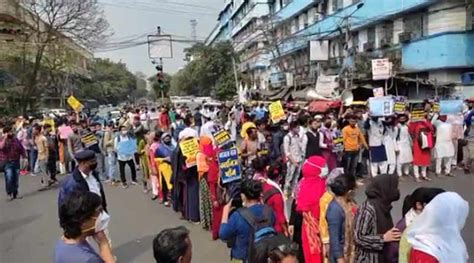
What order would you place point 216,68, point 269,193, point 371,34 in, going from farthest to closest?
point 216,68
point 371,34
point 269,193

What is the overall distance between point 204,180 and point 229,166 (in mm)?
944

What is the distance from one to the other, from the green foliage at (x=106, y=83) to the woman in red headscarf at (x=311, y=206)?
69664mm

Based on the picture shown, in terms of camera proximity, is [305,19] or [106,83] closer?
[305,19]

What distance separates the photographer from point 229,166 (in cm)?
683

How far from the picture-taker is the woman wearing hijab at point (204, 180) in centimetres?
753

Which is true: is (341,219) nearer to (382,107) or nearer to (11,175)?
(382,107)

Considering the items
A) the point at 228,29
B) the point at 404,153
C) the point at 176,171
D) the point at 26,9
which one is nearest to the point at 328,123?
the point at 404,153

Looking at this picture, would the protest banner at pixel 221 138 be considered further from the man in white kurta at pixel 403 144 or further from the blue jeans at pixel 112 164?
the blue jeans at pixel 112 164

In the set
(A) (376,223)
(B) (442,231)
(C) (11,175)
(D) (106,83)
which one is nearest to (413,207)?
(A) (376,223)

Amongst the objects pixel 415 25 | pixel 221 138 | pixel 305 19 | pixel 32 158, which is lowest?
pixel 32 158

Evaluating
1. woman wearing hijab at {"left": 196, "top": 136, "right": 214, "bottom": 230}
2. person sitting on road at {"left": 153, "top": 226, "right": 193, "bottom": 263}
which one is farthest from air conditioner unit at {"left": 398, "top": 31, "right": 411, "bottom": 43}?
person sitting on road at {"left": 153, "top": 226, "right": 193, "bottom": 263}

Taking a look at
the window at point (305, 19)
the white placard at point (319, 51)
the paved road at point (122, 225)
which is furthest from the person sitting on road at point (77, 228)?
the window at point (305, 19)

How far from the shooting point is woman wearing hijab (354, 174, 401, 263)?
3646 mm

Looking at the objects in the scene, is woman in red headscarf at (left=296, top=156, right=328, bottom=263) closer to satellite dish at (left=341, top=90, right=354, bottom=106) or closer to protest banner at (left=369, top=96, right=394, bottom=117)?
protest banner at (left=369, top=96, right=394, bottom=117)
